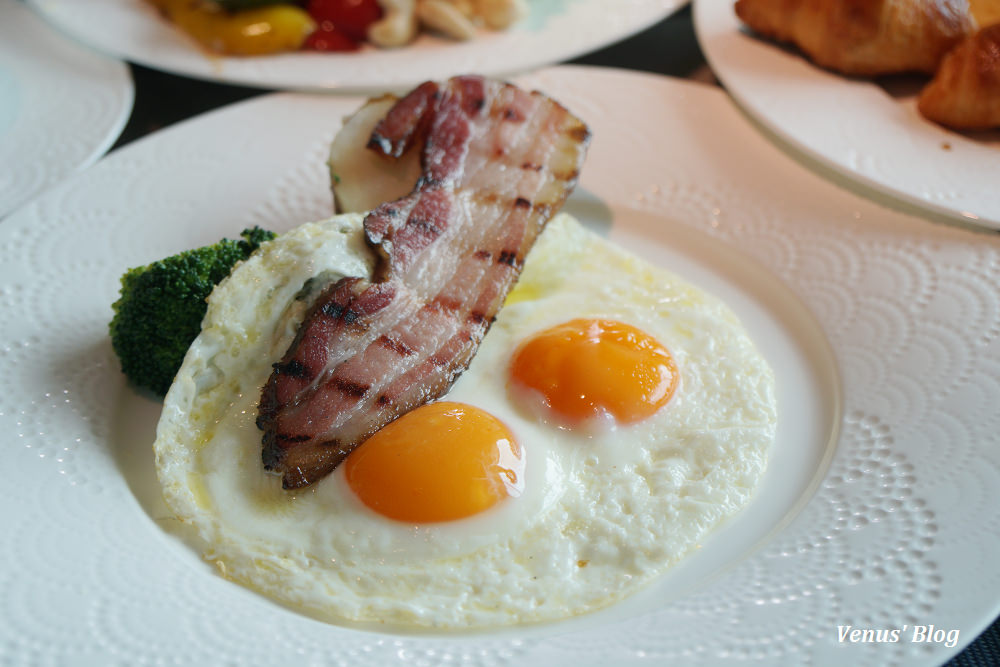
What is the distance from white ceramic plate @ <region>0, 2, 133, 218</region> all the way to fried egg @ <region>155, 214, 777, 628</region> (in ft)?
5.21

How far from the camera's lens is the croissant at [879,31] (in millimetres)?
3643

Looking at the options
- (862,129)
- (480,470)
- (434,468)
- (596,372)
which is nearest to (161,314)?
(434,468)

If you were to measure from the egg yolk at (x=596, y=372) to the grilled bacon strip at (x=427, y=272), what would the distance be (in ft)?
0.66

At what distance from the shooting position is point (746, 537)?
229 centimetres

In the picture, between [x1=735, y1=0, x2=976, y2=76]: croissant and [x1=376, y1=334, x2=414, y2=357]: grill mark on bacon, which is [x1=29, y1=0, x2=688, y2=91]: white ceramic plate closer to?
[x1=735, y1=0, x2=976, y2=76]: croissant

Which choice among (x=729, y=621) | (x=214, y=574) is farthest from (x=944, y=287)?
(x=214, y=574)

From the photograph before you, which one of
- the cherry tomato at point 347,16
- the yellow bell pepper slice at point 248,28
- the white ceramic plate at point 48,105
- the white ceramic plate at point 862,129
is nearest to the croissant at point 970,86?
the white ceramic plate at point 862,129

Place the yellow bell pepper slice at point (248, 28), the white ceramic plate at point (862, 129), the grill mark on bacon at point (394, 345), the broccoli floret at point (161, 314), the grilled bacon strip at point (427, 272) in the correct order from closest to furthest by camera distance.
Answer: the grilled bacon strip at point (427, 272), the grill mark on bacon at point (394, 345), the broccoli floret at point (161, 314), the white ceramic plate at point (862, 129), the yellow bell pepper slice at point (248, 28)

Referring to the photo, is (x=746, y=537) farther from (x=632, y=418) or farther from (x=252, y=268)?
(x=252, y=268)

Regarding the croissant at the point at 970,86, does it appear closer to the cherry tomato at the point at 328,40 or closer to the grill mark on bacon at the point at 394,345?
the grill mark on bacon at the point at 394,345

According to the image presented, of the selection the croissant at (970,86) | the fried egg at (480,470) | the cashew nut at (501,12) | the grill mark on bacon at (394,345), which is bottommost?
the fried egg at (480,470)

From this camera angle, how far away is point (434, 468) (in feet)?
7.30

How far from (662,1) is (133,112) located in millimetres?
2831

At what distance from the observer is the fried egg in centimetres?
212
